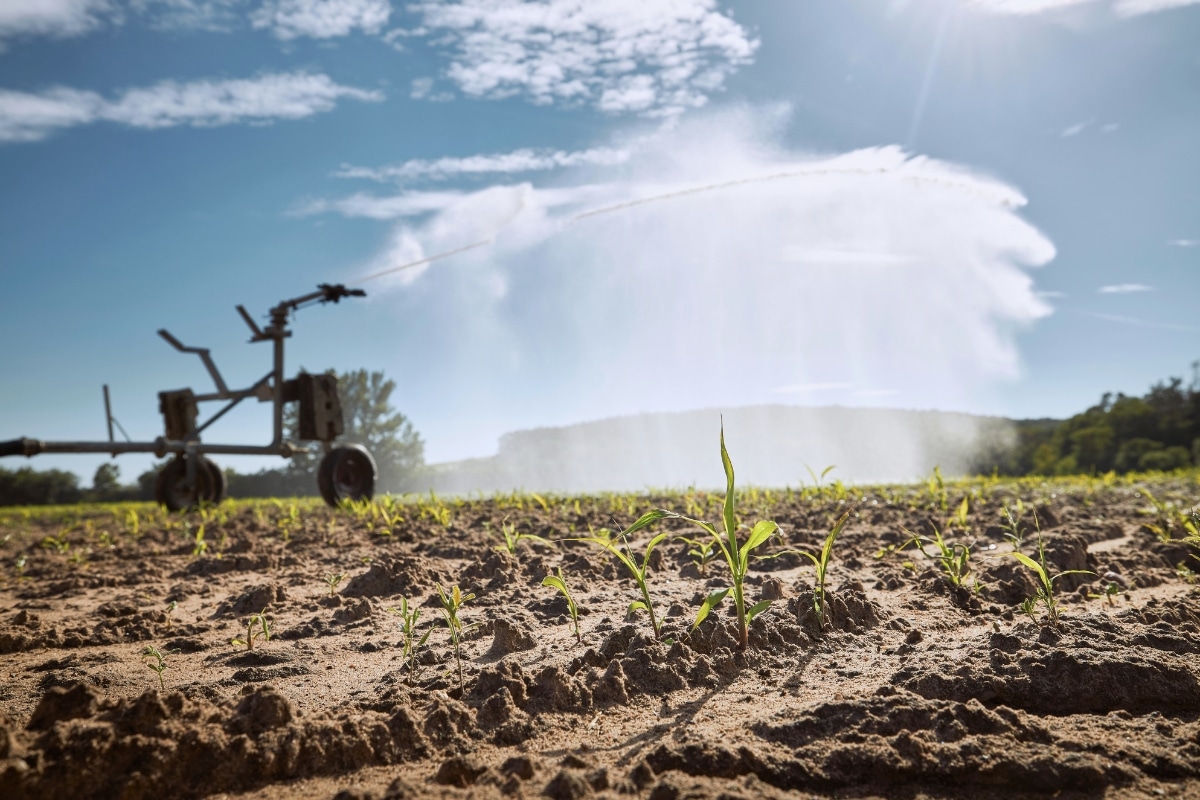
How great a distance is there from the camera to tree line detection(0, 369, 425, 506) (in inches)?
905

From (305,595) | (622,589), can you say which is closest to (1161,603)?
(622,589)

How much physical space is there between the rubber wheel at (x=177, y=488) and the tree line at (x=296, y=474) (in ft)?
18.0

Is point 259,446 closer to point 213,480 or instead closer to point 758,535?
point 213,480

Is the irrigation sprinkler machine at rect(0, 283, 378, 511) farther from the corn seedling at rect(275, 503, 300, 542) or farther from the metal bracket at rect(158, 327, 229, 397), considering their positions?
the corn seedling at rect(275, 503, 300, 542)

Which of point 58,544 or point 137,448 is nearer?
point 58,544

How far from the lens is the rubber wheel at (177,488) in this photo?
28.9 ft

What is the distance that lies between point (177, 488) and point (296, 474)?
72.4 ft

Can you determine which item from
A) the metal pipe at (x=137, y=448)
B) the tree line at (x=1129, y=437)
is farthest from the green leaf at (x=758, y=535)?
the tree line at (x=1129, y=437)

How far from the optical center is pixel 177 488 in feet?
29.2

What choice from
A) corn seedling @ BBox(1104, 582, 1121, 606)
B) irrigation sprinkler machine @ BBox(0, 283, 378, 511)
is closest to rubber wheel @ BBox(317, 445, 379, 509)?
irrigation sprinkler machine @ BBox(0, 283, 378, 511)

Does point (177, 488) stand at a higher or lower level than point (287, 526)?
higher

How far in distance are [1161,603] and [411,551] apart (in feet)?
12.2

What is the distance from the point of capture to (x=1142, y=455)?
17.8 meters

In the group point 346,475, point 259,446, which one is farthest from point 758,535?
point 259,446
